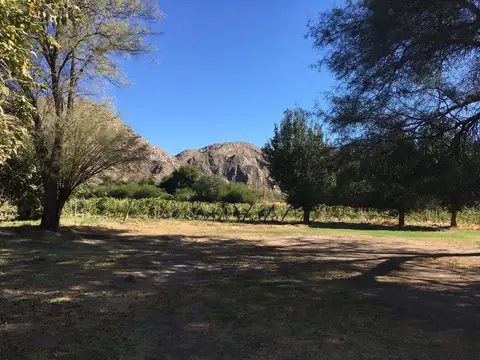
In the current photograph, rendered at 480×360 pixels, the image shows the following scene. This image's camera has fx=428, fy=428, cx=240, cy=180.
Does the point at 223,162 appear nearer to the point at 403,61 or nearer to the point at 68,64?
the point at 68,64

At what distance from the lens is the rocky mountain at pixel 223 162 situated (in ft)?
341

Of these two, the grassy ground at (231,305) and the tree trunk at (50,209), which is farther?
the tree trunk at (50,209)

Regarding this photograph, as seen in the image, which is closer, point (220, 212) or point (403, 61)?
point (403, 61)

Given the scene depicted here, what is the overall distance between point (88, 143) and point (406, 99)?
410 inches

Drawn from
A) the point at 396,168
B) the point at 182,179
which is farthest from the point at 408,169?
the point at 182,179

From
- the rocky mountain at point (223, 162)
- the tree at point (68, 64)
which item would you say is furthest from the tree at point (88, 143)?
the rocky mountain at point (223, 162)

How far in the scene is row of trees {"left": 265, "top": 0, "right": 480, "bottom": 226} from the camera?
8070 millimetres

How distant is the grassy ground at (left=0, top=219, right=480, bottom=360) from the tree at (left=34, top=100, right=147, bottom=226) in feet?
11.5

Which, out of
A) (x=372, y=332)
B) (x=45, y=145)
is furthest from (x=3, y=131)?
(x=45, y=145)

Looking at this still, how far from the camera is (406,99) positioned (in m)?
9.41

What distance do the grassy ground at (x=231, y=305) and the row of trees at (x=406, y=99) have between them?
7.02ft

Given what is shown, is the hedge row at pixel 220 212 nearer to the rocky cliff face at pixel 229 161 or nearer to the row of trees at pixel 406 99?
the row of trees at pixel 406 99

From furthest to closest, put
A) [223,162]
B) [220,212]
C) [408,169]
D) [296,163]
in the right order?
[223,162], [220,212], [296,163], [408,169]

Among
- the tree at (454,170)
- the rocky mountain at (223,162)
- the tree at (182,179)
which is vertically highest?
the rocky mountain at (223,162)
